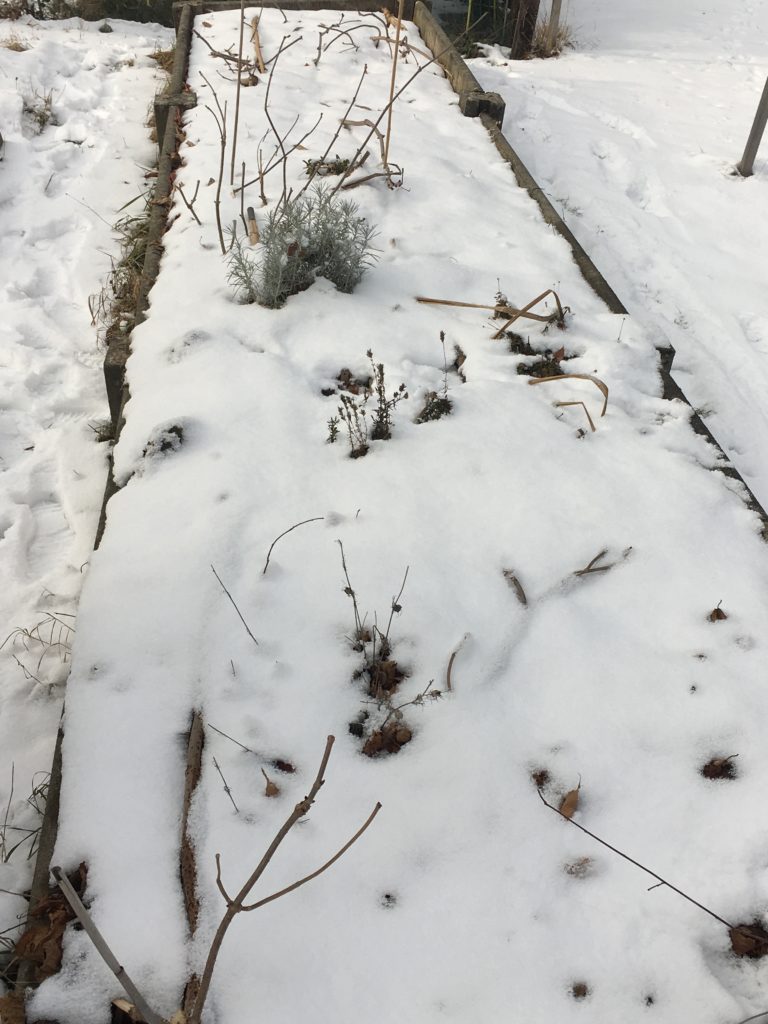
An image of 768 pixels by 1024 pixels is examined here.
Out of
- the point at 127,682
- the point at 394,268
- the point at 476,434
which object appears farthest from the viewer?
the point at 394,268

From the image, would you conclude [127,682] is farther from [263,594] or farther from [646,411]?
[646,411]

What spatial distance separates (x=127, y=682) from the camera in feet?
6.77

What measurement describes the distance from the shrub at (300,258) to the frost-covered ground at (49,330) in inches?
35.0

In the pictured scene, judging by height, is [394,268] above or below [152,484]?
above

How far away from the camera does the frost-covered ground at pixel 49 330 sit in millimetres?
2385

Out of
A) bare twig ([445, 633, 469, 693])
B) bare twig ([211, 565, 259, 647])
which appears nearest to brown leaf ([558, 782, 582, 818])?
bare twig ([445, 633, 469, 693])

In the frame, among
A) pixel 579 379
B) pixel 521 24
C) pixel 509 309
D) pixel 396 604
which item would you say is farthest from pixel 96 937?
pixel 521 24

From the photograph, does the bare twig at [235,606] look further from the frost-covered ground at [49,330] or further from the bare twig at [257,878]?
the bare twig at [257,878]

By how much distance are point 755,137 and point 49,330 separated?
4.65 metres

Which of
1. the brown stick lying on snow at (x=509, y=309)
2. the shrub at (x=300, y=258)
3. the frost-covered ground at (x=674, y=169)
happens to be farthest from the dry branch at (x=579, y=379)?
the shrub at (x=300, y=258)

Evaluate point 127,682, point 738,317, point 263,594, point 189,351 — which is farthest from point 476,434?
point 738,317

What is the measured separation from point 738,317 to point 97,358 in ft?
10.9

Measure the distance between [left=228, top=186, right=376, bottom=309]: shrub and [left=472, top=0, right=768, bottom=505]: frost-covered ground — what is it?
1345mm

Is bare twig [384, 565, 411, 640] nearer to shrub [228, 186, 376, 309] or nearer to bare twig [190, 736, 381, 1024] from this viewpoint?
bare twig [190, 736, 381, 1024]
